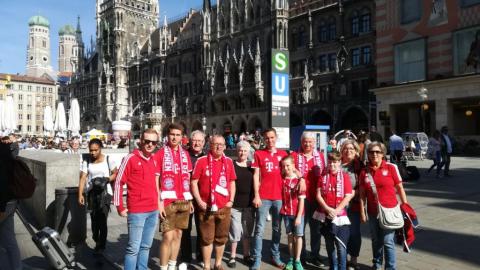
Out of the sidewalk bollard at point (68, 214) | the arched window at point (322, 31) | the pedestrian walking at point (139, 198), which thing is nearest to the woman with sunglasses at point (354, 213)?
the pedestrian walking at point (139, 198)

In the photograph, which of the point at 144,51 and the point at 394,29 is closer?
the point at 394,29

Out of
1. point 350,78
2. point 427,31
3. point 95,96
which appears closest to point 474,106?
point 427,31

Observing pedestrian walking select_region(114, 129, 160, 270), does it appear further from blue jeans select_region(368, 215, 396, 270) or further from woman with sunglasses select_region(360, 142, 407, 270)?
blue jeans select_region(368, 215, 396, 270)

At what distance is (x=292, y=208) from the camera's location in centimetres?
567

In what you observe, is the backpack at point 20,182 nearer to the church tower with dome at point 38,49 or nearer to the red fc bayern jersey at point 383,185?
the red fc bayern jersey at point 383,185

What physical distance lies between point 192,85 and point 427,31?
33075 millimetres

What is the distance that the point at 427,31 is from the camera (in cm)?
2683

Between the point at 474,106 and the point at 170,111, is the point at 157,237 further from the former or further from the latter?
the point at 170,111

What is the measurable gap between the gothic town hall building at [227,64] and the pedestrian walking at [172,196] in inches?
1048

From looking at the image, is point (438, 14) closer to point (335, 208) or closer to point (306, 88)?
point (306, 88)

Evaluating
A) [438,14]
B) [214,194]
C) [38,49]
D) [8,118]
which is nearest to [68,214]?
[214,194]

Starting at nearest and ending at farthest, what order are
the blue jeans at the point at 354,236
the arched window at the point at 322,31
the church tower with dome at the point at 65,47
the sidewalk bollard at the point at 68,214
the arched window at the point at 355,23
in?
the blue jeans at the point at 354,236 → the sidewalk bollard at the point at 68,214 → the arched window at the point at 355,23 → the arched window at the point at 322,31 → the church tower with dome at the point at 65,47

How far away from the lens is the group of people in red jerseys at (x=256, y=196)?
4980 millimetres

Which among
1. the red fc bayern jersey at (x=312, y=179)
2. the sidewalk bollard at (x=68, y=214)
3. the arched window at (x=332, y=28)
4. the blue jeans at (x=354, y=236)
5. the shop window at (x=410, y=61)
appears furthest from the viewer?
the arched window at (x=332, y=28)
